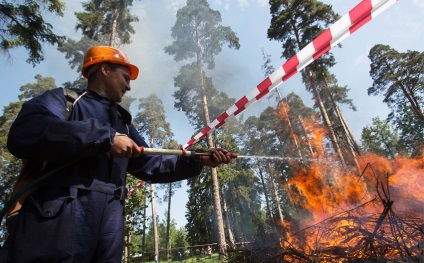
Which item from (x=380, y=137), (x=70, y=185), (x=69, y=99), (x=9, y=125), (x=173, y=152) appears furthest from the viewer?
(x=380, y=137)

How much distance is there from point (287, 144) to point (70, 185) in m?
30.8

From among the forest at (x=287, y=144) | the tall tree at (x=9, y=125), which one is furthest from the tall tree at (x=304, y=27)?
the tall tree at (x=9, y=125)

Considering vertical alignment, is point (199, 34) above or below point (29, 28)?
above

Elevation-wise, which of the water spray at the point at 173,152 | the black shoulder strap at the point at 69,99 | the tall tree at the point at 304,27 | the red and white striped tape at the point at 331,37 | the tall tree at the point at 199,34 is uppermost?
the tall tree at the point at 199,34

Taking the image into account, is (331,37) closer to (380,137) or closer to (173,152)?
(173,152)

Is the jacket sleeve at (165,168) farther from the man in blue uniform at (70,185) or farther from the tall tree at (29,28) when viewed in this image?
the tall tree at (29,28)

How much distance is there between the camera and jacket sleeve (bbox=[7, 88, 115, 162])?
1241 mm

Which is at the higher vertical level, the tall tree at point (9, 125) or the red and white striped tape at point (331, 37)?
the tall tree at point (9, 125)

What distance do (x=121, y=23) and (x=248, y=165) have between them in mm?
24985

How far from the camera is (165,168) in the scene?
222 cm

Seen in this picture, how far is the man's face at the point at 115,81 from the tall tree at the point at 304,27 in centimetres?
1523

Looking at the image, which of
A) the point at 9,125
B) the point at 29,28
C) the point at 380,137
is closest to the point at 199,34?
the point at 29,28

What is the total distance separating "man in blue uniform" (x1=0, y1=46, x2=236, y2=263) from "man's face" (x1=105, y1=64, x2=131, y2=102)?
0.18 metres

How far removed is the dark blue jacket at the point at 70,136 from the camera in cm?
125
